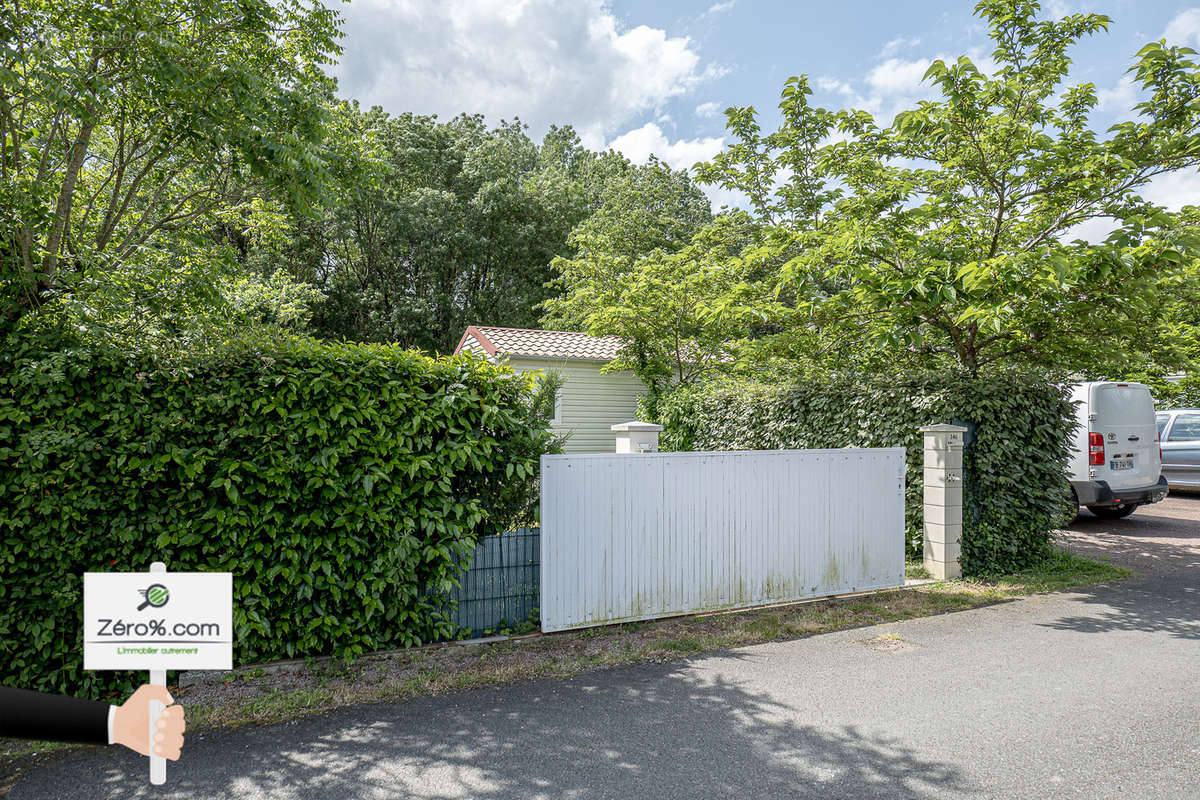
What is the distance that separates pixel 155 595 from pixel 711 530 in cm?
419

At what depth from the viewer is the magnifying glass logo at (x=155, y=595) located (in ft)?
6.16

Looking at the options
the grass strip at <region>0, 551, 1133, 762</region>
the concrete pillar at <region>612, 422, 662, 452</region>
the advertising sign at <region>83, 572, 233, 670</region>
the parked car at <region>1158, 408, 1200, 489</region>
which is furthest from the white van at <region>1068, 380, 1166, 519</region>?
the advertising sign at <region>83, 572, 233, 670</region>

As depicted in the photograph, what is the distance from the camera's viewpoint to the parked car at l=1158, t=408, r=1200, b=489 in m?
11.9

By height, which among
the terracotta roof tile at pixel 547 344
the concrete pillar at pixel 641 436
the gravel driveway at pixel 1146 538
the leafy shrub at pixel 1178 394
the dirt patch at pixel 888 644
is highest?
the terracotta roof tile at pixel 547 344

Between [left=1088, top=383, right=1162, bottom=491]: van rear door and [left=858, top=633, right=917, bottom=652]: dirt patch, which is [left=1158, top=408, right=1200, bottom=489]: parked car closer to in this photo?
[left=1088, top=383, right=1162, bottom=491]: van rear door

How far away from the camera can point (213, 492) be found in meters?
4.07

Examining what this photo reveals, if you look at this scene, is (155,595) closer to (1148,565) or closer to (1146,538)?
(1148,565)

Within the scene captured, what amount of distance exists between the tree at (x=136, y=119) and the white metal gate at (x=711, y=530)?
3104 mm

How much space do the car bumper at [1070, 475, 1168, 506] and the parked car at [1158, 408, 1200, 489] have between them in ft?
11.1

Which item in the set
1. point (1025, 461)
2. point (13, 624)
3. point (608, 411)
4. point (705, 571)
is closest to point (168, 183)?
point (13, 624)

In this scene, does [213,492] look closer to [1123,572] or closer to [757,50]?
[757,50]

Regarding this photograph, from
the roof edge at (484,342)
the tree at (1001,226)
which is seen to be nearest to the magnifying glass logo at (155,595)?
the tree at (1001,226)

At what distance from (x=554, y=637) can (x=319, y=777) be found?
2106 mm

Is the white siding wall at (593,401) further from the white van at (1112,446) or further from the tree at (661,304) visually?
the white van at (1112,446)
